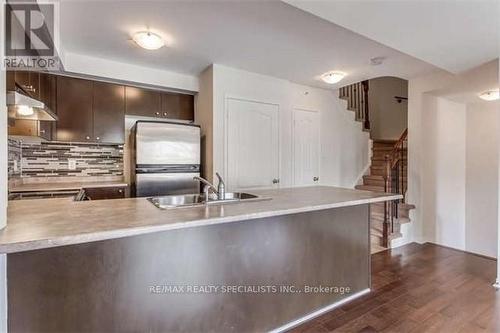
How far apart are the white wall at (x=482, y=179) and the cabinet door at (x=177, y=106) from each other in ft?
15.4

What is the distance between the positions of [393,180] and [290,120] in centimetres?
207

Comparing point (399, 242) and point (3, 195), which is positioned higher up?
point (3, 195)

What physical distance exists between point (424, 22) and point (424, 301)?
94.4 inches

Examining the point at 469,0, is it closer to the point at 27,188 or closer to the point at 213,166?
the point at 213,166

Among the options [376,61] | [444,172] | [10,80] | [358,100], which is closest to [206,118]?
[10,80]

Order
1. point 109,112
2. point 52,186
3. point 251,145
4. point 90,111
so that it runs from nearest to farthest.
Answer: point 52,186 → point 90,111 → point 109,112 → point 251,145

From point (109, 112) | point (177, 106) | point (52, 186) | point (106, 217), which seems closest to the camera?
point (106, 217)

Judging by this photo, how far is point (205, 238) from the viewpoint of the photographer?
5.68 ft

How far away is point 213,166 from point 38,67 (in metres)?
2.16

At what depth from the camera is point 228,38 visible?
9.39 feet

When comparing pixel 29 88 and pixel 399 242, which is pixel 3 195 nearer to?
pixel 29 88

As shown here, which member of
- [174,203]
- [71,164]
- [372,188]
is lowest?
[372,188]

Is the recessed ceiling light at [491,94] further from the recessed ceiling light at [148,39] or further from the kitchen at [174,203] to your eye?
the recessed ceiling light at [148,39]

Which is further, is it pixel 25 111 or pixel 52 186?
pixel 52 186
